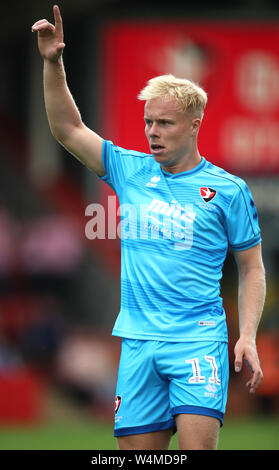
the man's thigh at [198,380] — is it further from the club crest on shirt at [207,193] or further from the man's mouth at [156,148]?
the man's mouth at [156,148]

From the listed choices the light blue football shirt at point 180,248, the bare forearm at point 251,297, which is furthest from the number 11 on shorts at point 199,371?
the bare forearm at point 251,297

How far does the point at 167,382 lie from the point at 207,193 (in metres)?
1.08

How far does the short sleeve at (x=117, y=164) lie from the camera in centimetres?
523

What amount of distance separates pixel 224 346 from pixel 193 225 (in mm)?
698

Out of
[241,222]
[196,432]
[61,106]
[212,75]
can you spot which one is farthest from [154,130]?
[212,75]

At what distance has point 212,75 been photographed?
15719 mm

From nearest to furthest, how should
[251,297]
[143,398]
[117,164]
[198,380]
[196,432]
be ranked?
[196,432], [198,380], [143,398], [251,297], [117,164]

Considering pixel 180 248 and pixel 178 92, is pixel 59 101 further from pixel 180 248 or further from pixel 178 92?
pixel 180 248

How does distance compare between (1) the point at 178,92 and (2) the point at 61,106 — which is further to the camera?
(2) the point at 61,106

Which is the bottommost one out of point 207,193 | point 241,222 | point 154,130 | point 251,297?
point 251,297

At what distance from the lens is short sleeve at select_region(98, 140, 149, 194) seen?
17.2 feet

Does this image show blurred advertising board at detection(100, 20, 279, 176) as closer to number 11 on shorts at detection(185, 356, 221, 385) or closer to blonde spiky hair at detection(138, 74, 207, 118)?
blonde spiky hair at detection(138, 74, 207, 118)

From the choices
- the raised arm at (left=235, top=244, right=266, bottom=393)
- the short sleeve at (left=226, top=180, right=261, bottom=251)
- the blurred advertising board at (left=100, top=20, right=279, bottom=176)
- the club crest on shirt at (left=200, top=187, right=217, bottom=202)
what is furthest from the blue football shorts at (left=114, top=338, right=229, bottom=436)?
the blurred advertising board at (left=100, top=20, right=279, bottom=176)

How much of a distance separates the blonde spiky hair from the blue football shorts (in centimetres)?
133
